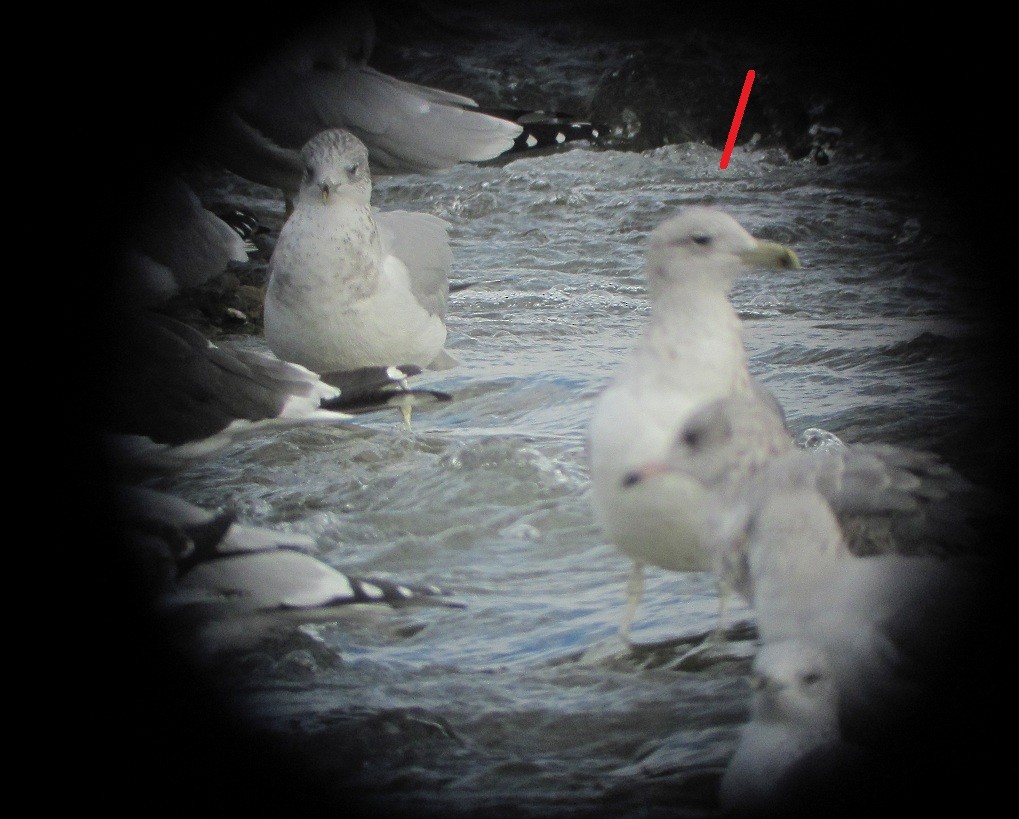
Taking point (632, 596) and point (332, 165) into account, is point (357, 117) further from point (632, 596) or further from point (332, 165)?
point (632, 596)

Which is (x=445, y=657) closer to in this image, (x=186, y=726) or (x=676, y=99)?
(x=186, y=726)

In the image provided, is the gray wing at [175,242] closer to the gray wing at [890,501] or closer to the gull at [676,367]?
the gull at [676,367]

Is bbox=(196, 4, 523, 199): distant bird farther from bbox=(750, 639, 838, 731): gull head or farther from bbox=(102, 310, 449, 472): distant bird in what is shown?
bbox=(750, 639, 838, 731): gull head

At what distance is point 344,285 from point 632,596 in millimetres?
940

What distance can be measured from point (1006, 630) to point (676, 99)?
0.89 m

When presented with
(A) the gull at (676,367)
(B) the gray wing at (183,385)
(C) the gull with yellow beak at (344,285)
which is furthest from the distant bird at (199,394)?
(A) the gull at (676,367)

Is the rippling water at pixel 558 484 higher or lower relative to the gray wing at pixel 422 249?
lower

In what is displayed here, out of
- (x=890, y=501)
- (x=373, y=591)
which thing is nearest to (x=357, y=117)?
(x=373, y=591)

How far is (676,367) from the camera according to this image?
1.08 metres

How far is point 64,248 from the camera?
1.47 m

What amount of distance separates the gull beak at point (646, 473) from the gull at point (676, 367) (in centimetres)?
2

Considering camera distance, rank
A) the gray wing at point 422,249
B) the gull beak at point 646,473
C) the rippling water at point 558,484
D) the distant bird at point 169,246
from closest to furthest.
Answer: the gull beak at point 646,473, the rippling water at point 558,484, the distant bird at point 169,246, the gray wing at point 422,249

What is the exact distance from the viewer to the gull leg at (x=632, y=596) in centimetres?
125

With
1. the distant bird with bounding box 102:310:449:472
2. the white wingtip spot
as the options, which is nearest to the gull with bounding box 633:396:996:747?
the white wingtip spot
